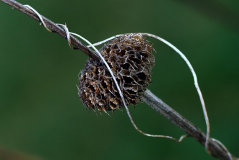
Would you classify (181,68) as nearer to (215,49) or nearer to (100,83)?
(215,49)

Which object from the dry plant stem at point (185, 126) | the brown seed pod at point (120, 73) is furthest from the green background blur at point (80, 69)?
the brown seed pod at point (120, 73)

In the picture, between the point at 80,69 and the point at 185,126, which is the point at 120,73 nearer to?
the point at 185,126

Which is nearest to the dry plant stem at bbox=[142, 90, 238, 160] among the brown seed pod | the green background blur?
the brown seed pod

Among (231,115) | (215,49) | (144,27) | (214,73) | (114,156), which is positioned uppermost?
(144,27)

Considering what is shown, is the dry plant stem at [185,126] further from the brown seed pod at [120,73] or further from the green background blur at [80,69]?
the green background blur at [80,69]

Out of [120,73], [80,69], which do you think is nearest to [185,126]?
[120,73]

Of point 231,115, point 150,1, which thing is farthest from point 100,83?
point 150,1

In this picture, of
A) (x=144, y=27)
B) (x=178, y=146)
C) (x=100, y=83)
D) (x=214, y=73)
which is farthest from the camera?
(x=144, y=27)
